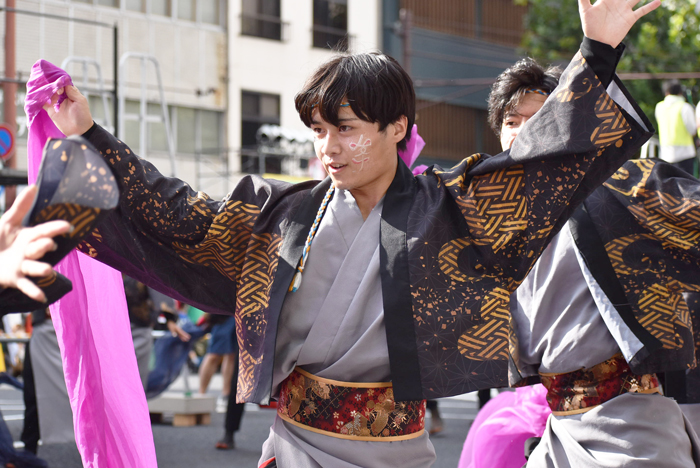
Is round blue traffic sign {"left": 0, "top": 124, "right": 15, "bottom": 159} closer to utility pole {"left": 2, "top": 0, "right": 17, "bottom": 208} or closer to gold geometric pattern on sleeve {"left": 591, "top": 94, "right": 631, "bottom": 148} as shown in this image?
utility pole {"left": 2, "top": 0, "right": 17, "bottom": 208}

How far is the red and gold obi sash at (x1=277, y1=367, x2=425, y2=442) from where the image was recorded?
6.91 ft

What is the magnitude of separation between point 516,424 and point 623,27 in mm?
1826

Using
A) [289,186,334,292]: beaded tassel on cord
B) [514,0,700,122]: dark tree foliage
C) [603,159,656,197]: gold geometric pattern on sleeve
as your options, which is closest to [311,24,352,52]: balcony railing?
[514,0,700,122]: dark tree foliage

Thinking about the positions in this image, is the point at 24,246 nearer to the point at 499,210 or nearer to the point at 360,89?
the point at 360,89

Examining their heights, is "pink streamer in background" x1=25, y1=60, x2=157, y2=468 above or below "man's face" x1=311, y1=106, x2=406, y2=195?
below

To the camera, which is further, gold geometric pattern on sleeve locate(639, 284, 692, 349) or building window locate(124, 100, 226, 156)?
building window locate(124, 100, 226, 156)

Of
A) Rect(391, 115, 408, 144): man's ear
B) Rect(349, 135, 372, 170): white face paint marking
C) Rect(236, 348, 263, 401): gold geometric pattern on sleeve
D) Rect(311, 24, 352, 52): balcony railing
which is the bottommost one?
Rect(236, 348, 263, 401): gold geometric pattern on sleeve

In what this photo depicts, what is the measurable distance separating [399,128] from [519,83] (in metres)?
0.79

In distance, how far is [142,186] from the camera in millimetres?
2279

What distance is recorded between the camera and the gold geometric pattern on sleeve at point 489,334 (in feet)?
6.84

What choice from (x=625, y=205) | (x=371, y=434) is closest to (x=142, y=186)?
(x=371, y=434)

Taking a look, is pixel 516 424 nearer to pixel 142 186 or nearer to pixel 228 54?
pixel 142 186

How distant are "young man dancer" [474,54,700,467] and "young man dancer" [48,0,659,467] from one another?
1.84 ft

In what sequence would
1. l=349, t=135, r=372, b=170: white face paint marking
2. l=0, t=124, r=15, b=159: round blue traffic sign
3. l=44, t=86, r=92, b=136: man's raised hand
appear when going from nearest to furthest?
1. l=349, t=135, r=372, b=170: white face paint marking
2. l=44, t=86, r=92, b=136: man's raised hand
3. l=0, t=124, r=15, b=159: round blue traffic sign
